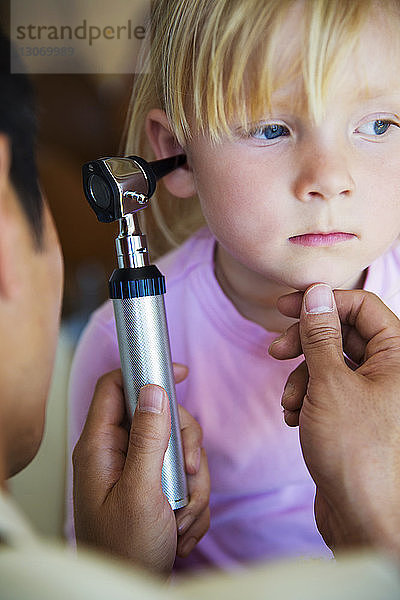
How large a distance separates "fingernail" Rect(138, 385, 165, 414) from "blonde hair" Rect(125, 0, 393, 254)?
8.9 inches

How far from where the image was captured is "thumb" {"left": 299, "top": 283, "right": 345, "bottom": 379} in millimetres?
529

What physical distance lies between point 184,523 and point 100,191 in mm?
312

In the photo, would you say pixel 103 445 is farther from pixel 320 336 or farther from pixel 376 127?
pixel 376 127

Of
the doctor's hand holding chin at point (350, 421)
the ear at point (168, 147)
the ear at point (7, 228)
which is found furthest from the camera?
the ear at point (168, 147)

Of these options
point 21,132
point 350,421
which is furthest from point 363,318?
point 21,132

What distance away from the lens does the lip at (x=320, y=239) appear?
0.59 meters

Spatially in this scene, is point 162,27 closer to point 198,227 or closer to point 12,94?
point 12,94

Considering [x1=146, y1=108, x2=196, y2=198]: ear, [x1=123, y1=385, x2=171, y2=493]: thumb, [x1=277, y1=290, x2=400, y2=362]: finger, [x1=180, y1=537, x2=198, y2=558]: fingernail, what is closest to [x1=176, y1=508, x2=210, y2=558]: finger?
[x1=180, y1=537, x2=198, y2=558]: fingernail

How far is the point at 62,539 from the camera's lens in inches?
20.3

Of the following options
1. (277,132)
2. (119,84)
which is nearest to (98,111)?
(119,84)

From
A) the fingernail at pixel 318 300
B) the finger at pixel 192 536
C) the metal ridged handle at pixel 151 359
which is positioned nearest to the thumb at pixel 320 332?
the fingernail at pixel 318 300

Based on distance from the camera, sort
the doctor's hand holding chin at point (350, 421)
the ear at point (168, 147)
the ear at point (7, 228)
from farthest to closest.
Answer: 1. the ear at point (168, 147)
2. the ear at point (7, 228)
3. the doctor's hand holding chin at point (350, 421)

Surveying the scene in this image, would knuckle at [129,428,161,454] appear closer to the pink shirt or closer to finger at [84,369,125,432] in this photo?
finger at [84,369,125,432]

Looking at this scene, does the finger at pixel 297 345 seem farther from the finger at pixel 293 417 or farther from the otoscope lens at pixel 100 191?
the otoscope lens at pixel 100 191
